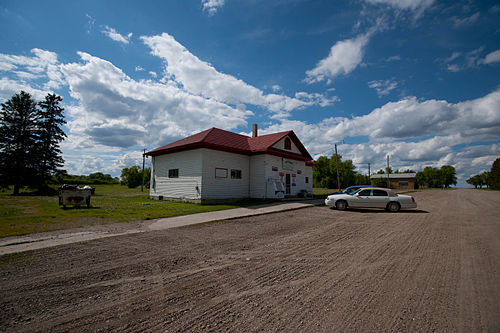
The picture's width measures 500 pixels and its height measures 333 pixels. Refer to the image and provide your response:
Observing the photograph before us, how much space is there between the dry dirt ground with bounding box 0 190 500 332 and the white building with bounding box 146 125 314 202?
35.6 feet

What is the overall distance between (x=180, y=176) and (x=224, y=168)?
3.83 metres

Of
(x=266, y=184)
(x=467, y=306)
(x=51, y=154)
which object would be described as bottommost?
(x=467, y=306)

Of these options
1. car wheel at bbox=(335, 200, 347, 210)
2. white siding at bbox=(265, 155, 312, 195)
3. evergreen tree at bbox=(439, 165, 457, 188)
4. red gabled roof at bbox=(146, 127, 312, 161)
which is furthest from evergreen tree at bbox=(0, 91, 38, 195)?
evergreen tree at bbox=(439, 165, 457, 188)

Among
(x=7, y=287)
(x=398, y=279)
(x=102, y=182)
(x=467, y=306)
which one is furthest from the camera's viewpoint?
(x=102, y=182)

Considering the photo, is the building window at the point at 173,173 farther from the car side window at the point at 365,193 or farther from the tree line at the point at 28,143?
the tree line at the point at 28,143

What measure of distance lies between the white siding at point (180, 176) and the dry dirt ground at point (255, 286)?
10772 millimetres

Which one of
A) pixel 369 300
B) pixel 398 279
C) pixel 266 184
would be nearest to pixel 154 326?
pixel 369 300

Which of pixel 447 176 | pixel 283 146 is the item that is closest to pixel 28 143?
pixel 283 146

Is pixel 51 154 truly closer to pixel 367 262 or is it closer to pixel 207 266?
pixel 207 266

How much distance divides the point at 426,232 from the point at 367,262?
185 inches

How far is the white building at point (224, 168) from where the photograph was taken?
1755cm

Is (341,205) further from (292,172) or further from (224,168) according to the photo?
(224,168)

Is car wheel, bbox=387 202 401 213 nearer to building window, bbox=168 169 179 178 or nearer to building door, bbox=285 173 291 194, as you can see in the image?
building door, bbox=285 173 291 194

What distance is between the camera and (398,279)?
417cm
